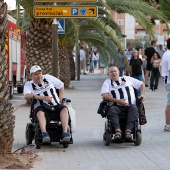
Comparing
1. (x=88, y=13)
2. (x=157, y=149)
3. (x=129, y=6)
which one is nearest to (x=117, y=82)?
(x=157, y=149)

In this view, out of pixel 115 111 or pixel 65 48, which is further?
pixel 65 48

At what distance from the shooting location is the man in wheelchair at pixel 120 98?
10.9m

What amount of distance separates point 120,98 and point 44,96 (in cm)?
127

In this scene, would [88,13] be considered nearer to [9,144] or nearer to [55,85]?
[55,85]

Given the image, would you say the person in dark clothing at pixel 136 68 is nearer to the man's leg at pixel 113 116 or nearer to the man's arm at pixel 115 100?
the man's arm at pixel 115 100

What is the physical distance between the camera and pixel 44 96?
1095 centimetres

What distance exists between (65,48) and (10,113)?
17.5 meters

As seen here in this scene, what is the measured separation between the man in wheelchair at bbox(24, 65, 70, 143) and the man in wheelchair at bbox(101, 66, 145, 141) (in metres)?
0.75

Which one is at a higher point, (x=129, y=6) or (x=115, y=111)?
(x=129, y=6)

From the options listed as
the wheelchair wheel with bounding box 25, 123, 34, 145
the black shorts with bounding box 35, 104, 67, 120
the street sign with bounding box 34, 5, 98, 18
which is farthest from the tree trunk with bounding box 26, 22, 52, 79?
the black shorts with bounding box 35, 104, 67, 120

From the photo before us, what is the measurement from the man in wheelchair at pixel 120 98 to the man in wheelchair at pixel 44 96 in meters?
0.75

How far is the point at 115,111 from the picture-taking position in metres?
11.0

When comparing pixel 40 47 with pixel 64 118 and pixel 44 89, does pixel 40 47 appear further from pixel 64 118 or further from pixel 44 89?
pixel 64 118

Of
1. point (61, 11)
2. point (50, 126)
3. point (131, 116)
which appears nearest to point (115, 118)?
point (131, 116)
